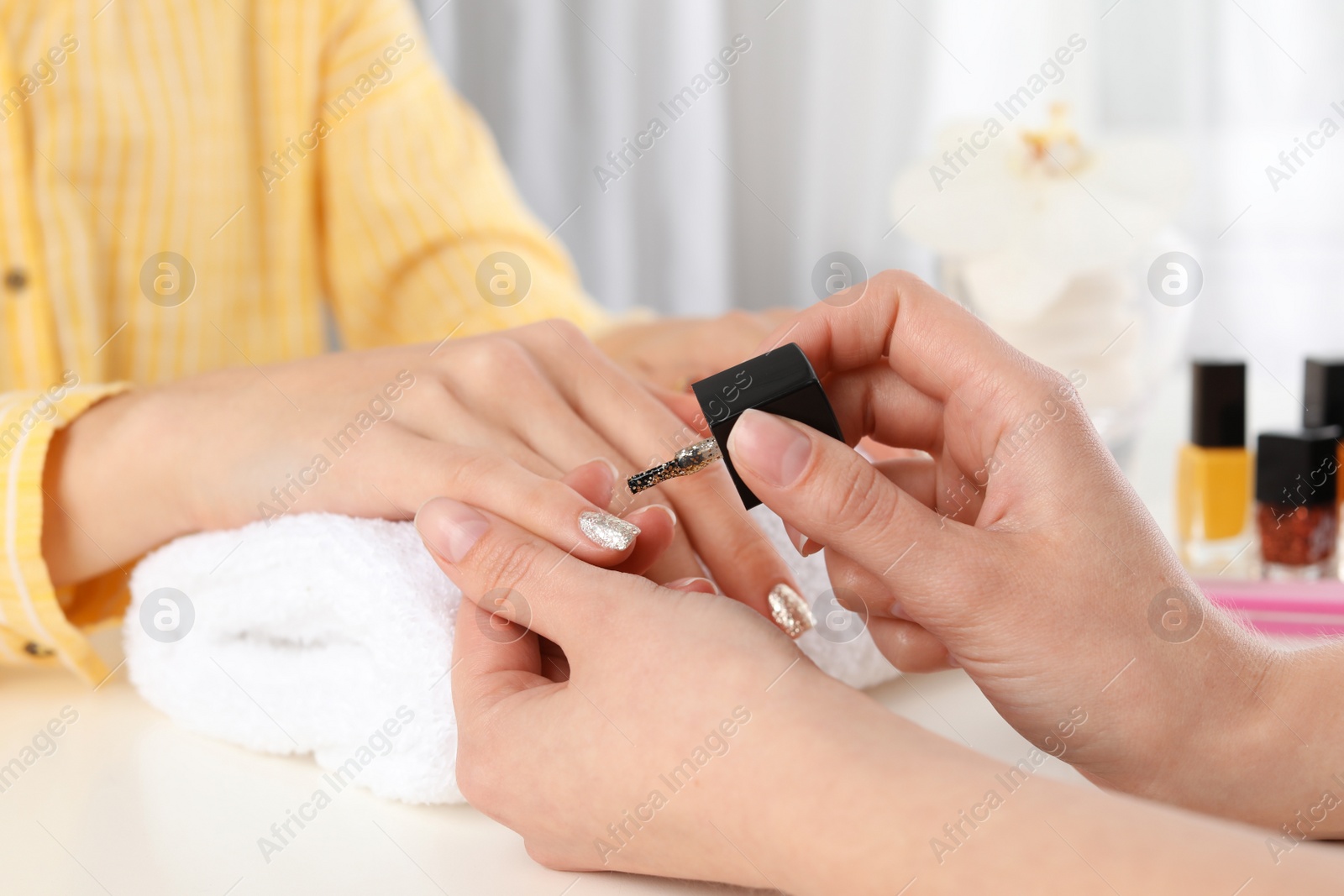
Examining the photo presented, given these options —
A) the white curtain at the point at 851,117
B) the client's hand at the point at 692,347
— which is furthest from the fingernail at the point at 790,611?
the white curtain at the point at 851,117

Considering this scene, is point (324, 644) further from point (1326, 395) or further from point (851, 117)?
point (851, 117)

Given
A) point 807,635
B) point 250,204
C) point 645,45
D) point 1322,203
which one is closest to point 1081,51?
point 1322,203

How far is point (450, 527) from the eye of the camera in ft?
1.57

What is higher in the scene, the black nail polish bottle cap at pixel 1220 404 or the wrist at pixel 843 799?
the wrist at pixel 843 799

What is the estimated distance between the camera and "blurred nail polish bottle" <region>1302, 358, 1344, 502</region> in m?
0.84

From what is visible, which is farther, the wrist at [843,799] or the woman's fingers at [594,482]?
the woman's fingers at [594,482]

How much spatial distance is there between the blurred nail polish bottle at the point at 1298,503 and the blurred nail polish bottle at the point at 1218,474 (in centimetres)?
5

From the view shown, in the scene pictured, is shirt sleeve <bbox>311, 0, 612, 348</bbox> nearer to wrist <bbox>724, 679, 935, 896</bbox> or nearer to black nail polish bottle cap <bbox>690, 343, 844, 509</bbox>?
black nail polish bottle cap <bbox>690, 343, 844, 509</bbox>

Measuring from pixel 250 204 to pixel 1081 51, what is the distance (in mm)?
1625

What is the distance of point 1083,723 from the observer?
0.43 m

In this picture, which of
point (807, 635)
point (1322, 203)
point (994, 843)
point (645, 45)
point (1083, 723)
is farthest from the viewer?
point (645, 45)

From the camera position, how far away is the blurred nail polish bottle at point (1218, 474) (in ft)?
2.77

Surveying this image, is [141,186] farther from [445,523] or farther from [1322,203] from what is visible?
[1322,203]

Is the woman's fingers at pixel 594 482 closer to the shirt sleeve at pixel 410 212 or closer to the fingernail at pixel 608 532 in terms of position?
the fingernail at pixel 608 532
